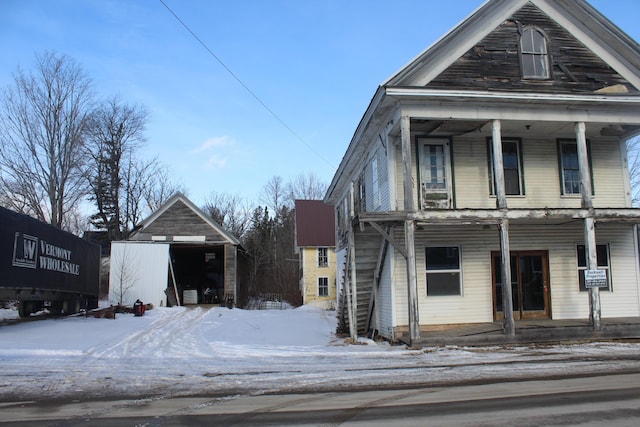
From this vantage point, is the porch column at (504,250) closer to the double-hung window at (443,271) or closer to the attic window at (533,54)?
the double-hung window at (443,271)

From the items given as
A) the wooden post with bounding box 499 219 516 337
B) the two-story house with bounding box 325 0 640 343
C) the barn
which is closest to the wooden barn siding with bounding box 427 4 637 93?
the two-story house with bounding box 325 0 640 343

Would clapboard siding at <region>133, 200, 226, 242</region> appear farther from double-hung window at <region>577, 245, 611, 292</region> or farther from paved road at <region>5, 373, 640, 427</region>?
paved road at <region>5, 373, 640, 427</region>

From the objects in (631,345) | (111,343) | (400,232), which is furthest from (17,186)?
(631,345)

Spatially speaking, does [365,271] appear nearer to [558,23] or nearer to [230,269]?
[558,23]

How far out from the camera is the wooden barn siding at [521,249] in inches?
540

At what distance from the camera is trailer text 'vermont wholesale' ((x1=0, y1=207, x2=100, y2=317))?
49.5 ft

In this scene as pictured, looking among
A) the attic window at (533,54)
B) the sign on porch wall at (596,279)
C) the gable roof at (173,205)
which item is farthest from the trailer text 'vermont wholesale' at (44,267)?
the sign on porch wall at (596,279)

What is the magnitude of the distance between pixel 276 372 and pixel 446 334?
5.25 meters

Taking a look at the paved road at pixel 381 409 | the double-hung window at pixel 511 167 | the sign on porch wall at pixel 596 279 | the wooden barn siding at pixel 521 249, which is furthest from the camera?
the double-hung window at pixel 511 167

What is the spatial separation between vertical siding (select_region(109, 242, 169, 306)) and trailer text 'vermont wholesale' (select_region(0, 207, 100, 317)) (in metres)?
2.96

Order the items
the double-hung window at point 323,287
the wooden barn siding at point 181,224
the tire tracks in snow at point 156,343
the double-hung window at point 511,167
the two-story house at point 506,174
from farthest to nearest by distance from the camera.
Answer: the double-hung window at point 323,287, the wooden barn siding at point 181,224, the double-hung window at point 511,167, the two-story house at point 506,174, the tire tracks in snow at point 156,343

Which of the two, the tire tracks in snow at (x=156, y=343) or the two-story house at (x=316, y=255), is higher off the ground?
the two-story house at (x=316, y=255)

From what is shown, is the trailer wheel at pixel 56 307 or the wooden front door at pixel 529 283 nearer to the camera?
the wooden front door at pixel 529 283

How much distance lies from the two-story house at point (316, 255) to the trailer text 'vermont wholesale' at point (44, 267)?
1608cm
